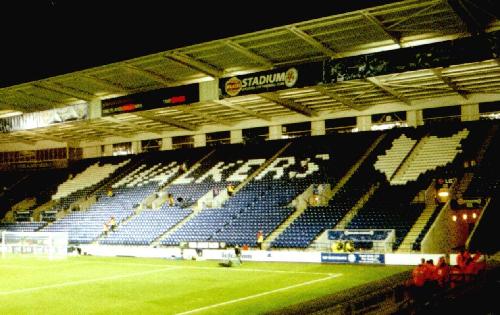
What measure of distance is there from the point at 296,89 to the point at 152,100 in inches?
335

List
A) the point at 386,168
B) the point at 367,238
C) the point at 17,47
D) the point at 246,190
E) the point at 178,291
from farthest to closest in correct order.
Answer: the point at 246,190
the point at 386,168
the point at 367,238
the point at 178,291
the point at 17,47

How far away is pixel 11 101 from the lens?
Result: 38.2 metres

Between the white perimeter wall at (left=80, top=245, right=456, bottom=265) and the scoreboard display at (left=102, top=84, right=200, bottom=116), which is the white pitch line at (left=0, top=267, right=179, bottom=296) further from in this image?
the scoreboard display at (left=102, top=84, right=200, bottom=116)

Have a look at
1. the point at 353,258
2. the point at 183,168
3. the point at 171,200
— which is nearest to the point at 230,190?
the point at 171,200

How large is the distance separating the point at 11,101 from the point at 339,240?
24162 millimetres

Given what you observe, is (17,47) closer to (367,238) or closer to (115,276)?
(115,276)

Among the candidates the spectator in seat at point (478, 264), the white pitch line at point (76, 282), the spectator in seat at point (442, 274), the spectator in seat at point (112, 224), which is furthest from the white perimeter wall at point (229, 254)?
the spectator in seat at point (442, 274)

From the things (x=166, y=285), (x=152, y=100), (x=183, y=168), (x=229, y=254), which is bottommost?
(x=166, y=285)

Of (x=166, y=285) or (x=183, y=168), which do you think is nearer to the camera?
(x=166, y=285)

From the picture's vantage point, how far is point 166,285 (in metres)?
22.0

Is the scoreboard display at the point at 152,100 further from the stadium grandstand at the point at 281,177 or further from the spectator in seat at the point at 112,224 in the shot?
the spectator in seat at the point at 112,224

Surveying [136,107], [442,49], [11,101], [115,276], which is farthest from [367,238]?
[11,101]

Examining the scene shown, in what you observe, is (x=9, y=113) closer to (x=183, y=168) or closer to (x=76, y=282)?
(x=183, y=168)

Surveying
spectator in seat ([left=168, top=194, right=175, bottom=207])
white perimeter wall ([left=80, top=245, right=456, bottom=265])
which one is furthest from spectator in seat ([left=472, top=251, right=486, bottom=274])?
spectator in seat ([left=168, top=194, right=175, bottom=207])
